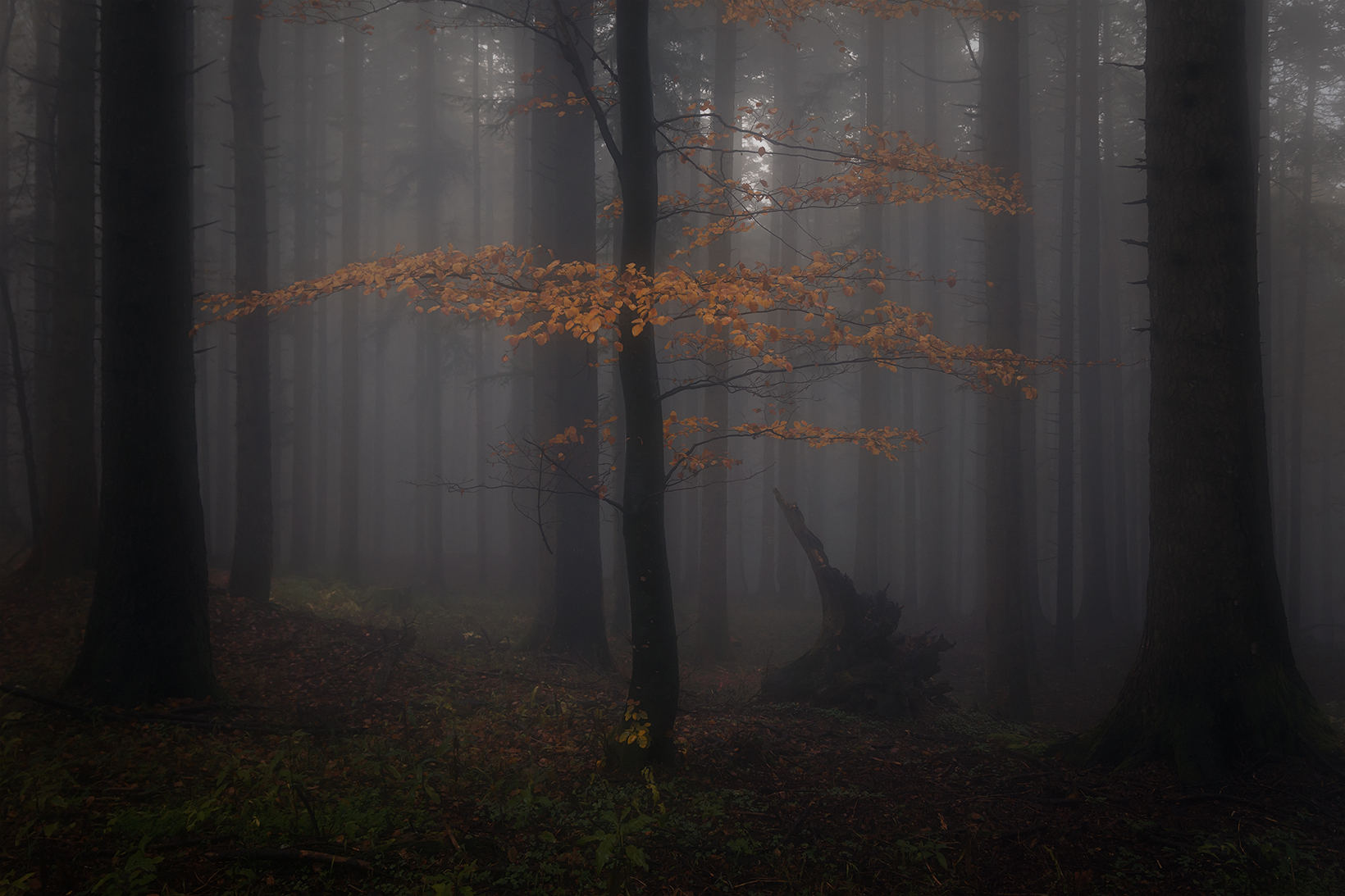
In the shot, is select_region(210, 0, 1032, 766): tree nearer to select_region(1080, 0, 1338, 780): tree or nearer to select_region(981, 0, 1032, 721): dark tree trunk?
select_region(1080, 0, 1338, 780): tree

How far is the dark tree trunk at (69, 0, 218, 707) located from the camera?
634 cm

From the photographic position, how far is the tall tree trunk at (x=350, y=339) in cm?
1808

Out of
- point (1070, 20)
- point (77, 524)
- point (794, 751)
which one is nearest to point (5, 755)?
point (77, 524)

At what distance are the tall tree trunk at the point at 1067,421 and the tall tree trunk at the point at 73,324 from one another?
634 inches

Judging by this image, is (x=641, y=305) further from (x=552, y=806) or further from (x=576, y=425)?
(x=576, y=425)

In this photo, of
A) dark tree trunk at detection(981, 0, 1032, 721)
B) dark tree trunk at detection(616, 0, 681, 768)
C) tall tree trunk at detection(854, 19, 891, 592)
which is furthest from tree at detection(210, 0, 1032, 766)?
tall tree trunk at detection(854, 19, 891, 592)

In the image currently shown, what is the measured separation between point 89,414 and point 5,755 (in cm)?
624

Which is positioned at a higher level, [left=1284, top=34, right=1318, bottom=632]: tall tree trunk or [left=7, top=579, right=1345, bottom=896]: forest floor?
[left=1284, top=34, right=1318, bottom=632]: tall tree trunk

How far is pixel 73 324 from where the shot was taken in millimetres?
9680

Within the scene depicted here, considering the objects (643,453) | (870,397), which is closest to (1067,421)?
(870,397)

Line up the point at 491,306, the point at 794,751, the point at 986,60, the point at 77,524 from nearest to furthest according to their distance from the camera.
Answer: the point at 491,306 < the point at 794,751 < the point at 77,524 < the point at 986,60

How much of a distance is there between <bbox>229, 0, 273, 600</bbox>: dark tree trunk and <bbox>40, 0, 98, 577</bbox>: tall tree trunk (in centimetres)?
205

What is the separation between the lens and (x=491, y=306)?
5.70 metres

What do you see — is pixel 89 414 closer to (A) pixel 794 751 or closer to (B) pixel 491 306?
(B) pixel 491 306
